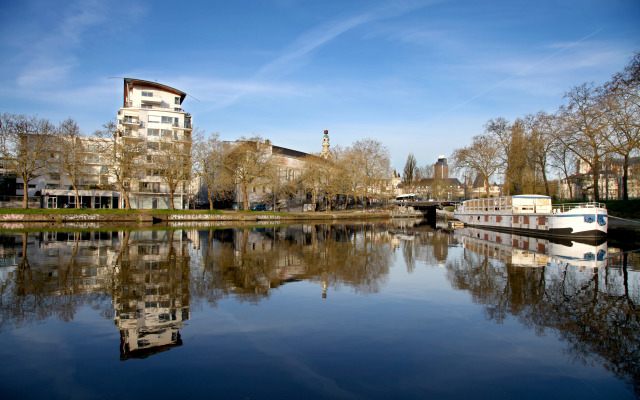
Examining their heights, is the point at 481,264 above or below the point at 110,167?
below

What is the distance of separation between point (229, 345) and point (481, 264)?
49.7 feet

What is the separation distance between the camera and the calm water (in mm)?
6453

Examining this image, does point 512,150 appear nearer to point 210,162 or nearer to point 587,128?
point 587,128

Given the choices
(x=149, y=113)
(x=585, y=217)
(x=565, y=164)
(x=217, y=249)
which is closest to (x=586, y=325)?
(x=217, y=249)

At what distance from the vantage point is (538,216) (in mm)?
37344

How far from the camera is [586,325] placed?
953 cm

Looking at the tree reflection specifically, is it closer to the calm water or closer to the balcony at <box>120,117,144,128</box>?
the calm water

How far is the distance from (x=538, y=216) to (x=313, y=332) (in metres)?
35.0

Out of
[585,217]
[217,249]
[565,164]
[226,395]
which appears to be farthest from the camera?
[565,164]

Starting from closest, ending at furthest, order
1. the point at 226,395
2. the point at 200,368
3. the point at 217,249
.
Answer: the point at 226,395, the point at 200,368, the point at 217,249

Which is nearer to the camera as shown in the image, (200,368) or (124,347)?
(200,368)

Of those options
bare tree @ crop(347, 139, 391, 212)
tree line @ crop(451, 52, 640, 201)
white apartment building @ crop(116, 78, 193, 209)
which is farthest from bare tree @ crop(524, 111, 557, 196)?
white apartment building @ crop(116, 78, 193, 209)

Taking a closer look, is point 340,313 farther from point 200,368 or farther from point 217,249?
point 217,249

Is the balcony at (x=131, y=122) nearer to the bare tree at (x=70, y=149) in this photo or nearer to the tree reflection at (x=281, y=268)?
the bare tree at (x=70, y=149)
